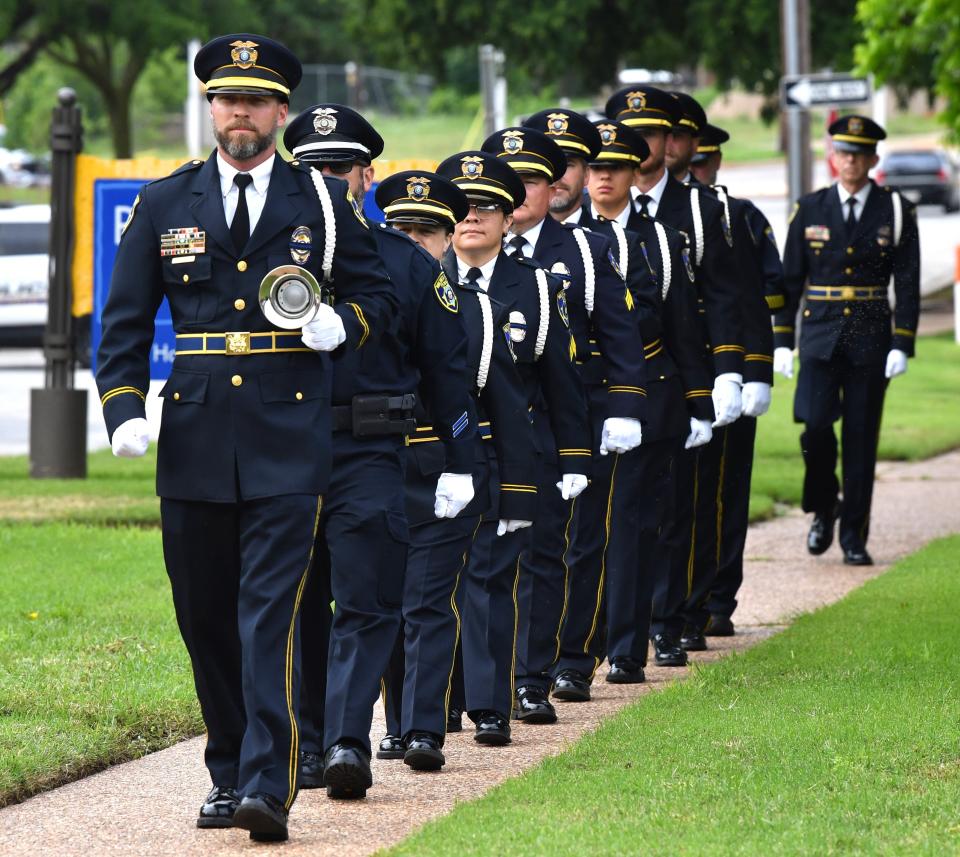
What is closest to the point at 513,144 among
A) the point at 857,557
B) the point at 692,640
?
the point at 692,640

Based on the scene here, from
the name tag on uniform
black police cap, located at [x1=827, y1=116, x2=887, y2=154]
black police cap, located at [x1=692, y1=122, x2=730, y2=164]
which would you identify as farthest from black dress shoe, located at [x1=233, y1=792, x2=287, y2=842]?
black police cap, located at [x1=827, y1=116, x2=887, y2=154]

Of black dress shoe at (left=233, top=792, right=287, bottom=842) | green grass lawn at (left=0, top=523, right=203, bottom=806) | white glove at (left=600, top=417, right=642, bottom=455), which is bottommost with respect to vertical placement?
green grass lawn at (left=0, top=523, right=203, bottom=806)

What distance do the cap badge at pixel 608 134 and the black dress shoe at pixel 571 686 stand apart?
212 cm

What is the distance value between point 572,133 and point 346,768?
10.1 ft

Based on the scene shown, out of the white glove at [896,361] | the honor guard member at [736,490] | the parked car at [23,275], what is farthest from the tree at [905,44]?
the honor guard member at [736,490]

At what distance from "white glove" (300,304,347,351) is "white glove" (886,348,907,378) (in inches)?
248

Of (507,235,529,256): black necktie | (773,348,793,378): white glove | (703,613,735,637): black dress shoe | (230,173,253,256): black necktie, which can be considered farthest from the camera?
(773,348,793,378): white glove

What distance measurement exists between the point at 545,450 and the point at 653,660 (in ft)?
5.92

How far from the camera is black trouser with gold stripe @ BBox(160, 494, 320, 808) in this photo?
225 inches

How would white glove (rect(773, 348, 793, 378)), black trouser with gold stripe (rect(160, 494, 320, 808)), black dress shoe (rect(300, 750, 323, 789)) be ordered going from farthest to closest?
white glove (rect(773, 348, 793, 378))
black dress shoe (rect(300, 750, 323, 789))
black trouser with gold stripe (rect(160, 494, 320, 808))

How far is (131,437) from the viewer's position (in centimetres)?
571

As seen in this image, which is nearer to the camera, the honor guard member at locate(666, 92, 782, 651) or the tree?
the honor guard member at locate(666, 92, 782, 651)

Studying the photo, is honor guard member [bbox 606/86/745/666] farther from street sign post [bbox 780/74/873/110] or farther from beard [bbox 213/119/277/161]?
street sign post [bbox 780/74/873/110]

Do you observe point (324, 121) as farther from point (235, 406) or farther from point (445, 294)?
point (235, 406)
